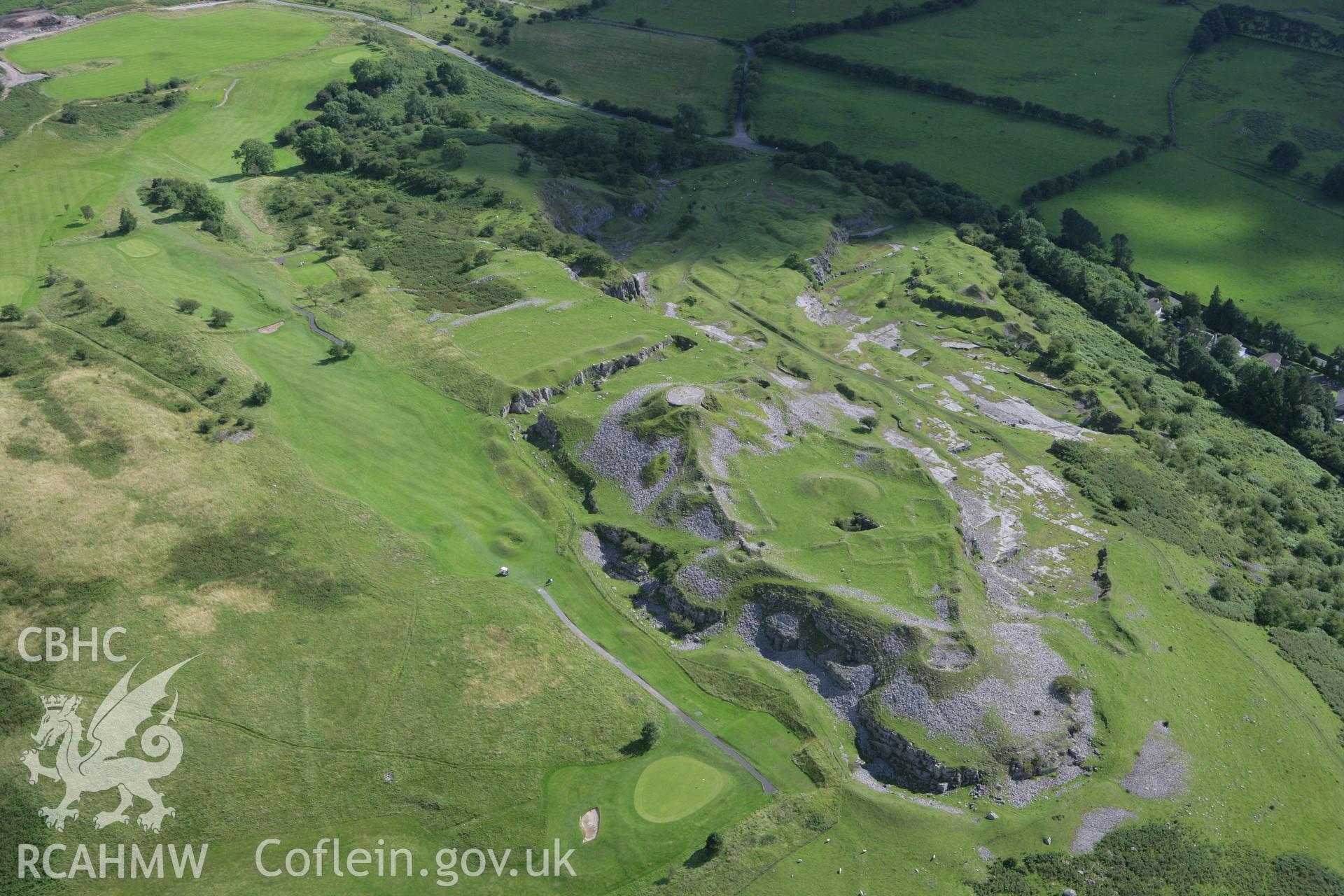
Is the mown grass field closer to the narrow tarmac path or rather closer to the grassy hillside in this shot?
the grassy hillside

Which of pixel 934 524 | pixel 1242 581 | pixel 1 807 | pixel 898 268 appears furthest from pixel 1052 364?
pixel 1 807

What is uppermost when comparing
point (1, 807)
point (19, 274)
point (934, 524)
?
point (19, 274)

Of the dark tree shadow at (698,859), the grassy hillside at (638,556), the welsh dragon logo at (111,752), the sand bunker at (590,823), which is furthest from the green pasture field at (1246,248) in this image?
the welsh dragon logo at (111,752)

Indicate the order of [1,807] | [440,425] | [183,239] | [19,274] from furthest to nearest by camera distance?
[183,239] → [19,274] → [440,425] → [1,807]

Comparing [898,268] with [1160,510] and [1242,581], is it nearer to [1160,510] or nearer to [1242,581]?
[1160,510]

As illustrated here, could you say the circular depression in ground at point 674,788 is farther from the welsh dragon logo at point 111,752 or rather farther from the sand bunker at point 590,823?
the welsh dragon logo at point 111,752

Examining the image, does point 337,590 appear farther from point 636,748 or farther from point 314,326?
point 314,326
